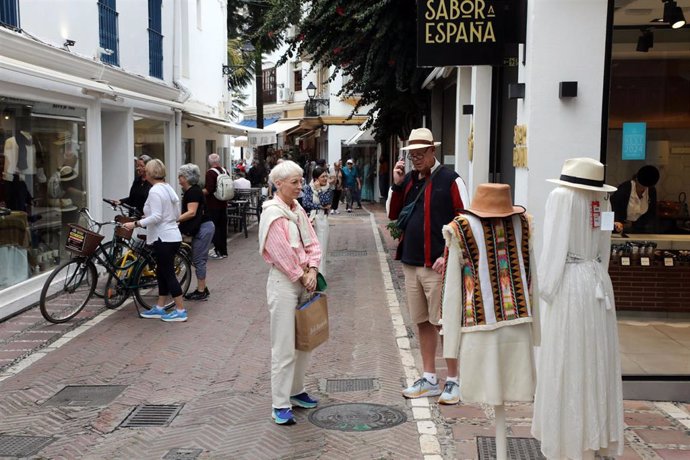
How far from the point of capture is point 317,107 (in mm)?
38219

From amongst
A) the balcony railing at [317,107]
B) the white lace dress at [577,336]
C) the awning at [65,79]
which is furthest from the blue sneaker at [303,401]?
the balcony railing at [317,107]

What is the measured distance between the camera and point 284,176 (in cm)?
564

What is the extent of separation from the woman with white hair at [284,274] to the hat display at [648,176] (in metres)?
4.11

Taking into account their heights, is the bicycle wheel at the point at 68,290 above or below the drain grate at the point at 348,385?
above

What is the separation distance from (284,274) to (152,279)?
4.76m

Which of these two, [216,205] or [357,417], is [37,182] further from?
[357,417]

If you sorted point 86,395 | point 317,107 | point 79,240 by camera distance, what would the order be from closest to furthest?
point 86,395 → point 79,240 → point 317,107

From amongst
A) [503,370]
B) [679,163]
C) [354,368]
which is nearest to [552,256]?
[503,370]

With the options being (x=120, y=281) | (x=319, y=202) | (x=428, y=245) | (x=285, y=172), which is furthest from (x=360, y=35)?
(x=285, y=172)

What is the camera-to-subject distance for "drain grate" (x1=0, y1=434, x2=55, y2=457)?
204 inches

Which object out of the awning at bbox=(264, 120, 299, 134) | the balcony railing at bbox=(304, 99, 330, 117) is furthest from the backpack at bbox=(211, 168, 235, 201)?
the balcony railing at bbox=(304, 99, 330, 117)

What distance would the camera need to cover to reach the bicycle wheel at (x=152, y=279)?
948cm

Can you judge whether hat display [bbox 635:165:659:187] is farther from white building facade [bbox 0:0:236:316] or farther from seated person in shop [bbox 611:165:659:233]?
white building facade [bbox 0:0:236:316]

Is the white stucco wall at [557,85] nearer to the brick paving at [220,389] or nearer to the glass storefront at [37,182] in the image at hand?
the brick paving at [220,389]
